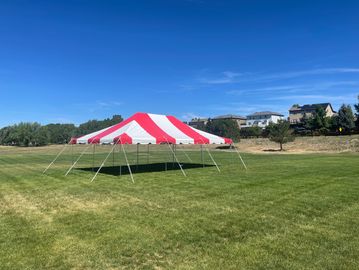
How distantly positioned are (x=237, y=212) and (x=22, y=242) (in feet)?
14.1

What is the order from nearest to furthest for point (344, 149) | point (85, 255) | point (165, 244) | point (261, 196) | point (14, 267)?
point (14, 267)
point (85, 255)
point (165, 244)
point (261, 196)
point (344, 149)

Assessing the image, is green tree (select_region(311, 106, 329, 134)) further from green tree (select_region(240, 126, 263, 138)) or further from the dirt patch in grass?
the dirt patch in grass

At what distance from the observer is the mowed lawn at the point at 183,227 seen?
191 inches

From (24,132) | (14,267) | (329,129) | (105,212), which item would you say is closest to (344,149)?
(329,129)

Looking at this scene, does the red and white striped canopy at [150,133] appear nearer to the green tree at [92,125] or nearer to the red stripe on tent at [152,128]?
the red stripe on tent at [152,128]

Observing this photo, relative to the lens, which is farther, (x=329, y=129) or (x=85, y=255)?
(x=329, y=129)

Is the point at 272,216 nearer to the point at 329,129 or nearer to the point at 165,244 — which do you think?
the point at 165,244

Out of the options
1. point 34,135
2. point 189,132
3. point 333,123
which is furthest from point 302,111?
point 189,132

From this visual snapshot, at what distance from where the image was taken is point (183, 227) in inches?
254

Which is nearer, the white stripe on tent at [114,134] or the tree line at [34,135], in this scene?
the white stripe on tent at [114,134]

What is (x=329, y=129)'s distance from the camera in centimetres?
7138

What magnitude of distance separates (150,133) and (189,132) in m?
2.67

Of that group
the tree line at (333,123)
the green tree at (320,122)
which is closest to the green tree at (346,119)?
the tree line at (333,123)

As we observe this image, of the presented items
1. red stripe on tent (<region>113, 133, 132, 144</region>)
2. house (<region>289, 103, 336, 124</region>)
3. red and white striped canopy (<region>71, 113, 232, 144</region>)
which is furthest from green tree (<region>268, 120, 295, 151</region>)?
house (<region>289, 103, 336, 124</region>)
